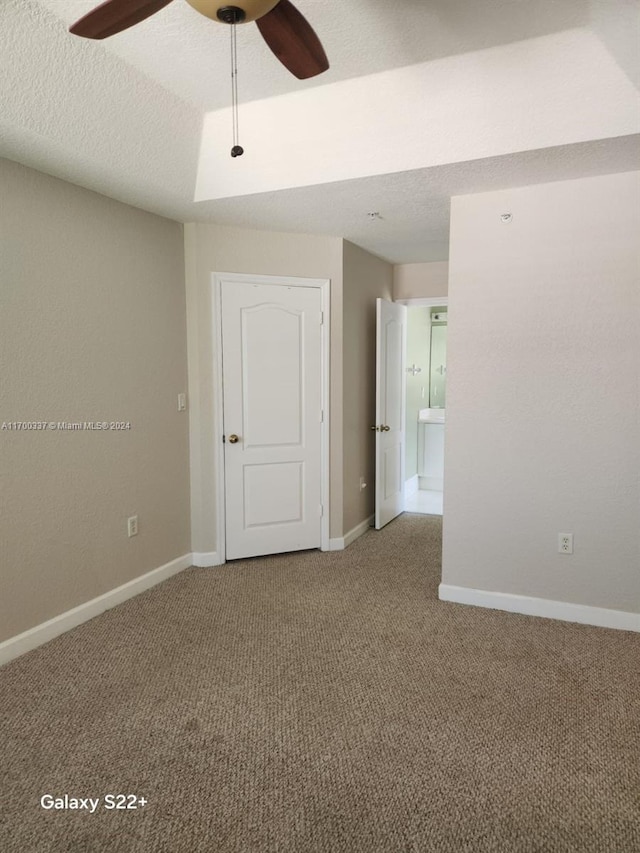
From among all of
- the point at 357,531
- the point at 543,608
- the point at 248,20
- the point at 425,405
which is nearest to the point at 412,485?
the point at 425,405

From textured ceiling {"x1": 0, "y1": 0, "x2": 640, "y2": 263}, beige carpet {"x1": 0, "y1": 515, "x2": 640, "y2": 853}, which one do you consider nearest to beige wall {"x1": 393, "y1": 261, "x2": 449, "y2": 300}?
textured ceiling {"x1": 0, "y1": 0, "x2": 640, "y2": 263}

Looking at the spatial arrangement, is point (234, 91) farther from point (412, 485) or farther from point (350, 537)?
point (412, 485)

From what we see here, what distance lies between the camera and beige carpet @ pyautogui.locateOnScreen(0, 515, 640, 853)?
5.40ft

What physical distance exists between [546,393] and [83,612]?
2.91 m

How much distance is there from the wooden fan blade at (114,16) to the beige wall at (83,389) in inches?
52.1

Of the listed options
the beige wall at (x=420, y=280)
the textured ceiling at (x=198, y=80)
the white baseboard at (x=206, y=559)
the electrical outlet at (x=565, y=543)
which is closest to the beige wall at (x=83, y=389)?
the white baseboard at (x=206, y=559)

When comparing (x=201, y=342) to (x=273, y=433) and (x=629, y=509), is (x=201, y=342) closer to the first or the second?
(x=273, y=433)

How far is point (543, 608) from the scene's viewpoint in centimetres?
309

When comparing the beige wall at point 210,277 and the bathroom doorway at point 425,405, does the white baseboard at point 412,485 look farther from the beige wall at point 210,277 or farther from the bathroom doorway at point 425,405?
the beige wall at point 210,277

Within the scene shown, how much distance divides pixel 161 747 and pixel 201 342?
2546 millimetres

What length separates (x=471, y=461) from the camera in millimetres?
3227

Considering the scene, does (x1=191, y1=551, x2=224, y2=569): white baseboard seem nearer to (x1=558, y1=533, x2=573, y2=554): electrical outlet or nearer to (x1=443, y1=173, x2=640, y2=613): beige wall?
(x1=443, y1=173, x2=640, y2=613): beige wall

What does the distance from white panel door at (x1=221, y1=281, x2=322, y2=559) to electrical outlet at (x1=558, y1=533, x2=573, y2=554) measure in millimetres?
1762

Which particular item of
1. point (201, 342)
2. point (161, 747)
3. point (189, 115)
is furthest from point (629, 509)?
point (189, 115)
